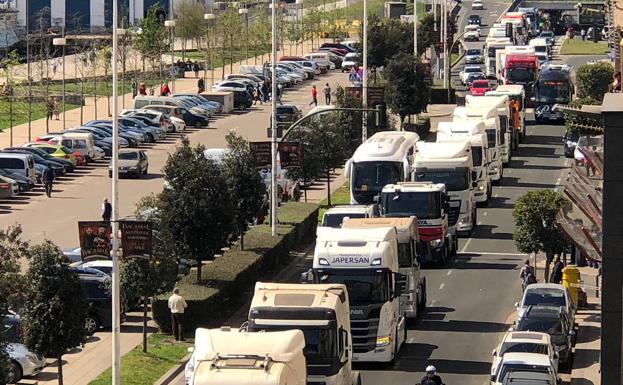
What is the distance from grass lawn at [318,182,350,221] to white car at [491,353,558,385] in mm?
27221

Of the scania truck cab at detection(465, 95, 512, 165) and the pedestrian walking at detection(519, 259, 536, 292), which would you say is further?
the scania truck cab at detection(465, 95, 512, 165)

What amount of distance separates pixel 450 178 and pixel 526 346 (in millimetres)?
22514

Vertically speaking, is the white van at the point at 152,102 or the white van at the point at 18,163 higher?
the white van at the point at 152,102

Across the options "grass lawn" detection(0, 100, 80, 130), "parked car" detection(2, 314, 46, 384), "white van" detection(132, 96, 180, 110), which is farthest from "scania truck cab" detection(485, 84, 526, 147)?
"parked car" detection(2, 314, 46, 384)

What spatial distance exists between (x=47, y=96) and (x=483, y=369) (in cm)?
5330

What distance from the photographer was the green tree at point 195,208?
163 ft

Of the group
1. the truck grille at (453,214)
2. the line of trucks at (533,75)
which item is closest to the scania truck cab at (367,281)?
the truck grille at (453,214)

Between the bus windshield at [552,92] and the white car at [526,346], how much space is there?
57205 millimetres

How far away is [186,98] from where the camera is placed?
99688mm

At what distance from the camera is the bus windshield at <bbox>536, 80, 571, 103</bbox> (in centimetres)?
9744

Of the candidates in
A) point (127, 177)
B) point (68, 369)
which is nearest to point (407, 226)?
point (68, 369)

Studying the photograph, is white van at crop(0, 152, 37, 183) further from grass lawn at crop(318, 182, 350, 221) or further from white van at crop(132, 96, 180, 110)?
white van at crop(132, 96, 180, 110)

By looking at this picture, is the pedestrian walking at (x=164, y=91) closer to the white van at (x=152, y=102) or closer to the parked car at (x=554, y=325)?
the white van at (x=152, y=102)

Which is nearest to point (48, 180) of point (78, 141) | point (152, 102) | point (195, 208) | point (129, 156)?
point (129, 156)
